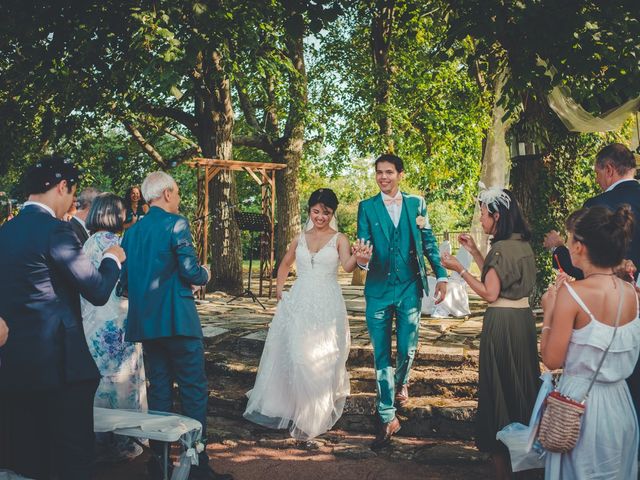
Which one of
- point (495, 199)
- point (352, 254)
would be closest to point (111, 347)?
point (352, 254)

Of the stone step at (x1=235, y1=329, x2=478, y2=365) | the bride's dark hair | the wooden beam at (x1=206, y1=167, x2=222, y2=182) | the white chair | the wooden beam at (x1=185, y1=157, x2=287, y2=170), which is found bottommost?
the stone step at (x1=235, y1=329, x2=478, y2=365)

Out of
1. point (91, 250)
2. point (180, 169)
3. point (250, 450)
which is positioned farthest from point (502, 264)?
point (180, 169)

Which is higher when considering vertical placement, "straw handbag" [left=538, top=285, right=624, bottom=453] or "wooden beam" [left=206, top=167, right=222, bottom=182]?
"wooden beam" [left=206, top=167, right=222, bottom=182]

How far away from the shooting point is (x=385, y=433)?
4926 millimetres

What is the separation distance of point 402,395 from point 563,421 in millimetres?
2893

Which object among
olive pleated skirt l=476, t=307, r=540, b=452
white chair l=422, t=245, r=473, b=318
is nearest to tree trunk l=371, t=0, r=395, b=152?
white chair l=422, t=245, r=473, b=318

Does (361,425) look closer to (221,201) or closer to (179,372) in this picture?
(179,372)

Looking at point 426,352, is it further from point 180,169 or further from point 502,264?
point 180,169

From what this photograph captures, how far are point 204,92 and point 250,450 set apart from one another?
9.25m

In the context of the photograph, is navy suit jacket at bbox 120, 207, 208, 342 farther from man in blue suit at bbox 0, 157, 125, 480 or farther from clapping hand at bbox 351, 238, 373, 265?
clapping hand at bbox 351, 238, 373, 265

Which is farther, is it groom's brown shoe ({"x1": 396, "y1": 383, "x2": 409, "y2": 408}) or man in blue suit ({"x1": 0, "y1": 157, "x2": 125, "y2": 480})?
groom's brown shoe ({"x1": 396, "y1": 383, "x2": 409, "y2": 408})

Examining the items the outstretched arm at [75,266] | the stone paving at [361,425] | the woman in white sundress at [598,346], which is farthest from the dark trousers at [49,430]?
the woman in white sundress at [598,346]

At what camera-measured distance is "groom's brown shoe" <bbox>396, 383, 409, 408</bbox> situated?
212 inches

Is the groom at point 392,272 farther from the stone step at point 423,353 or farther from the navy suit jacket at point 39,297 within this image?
the navy suit jacket at point 39,297
